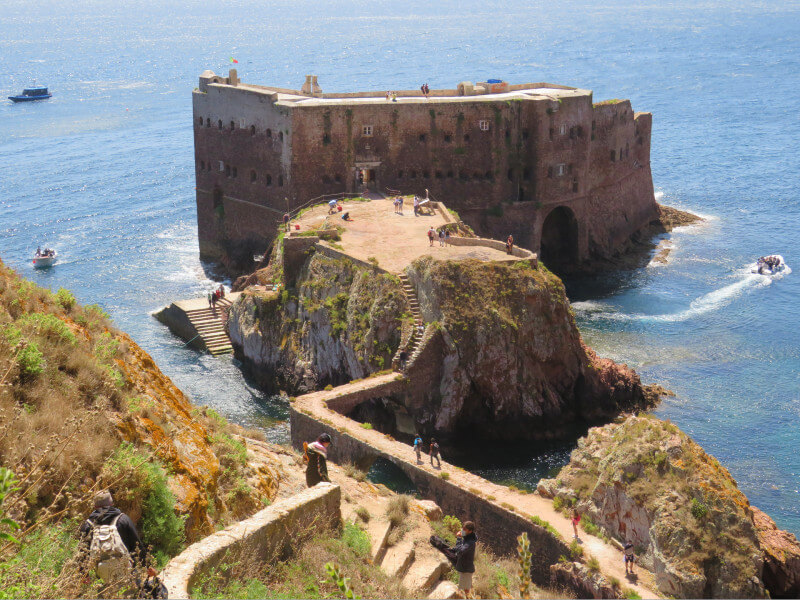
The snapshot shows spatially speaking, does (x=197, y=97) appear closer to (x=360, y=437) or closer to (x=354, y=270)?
(x=354, y=270)

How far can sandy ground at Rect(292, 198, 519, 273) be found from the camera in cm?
5059

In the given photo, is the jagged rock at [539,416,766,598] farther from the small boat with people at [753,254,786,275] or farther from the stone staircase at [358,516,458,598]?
the small boat with people at [753,254,786,275]

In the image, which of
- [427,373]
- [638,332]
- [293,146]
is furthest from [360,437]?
[293,146]

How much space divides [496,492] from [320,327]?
1935cm

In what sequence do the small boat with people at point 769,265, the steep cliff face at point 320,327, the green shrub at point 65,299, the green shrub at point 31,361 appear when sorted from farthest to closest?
the small boat with people at point 769,265
the steep cliff face at point 320,327
the green shrub at point 65,299
the green shrub at point 31,361

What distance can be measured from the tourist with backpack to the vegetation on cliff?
324 millimetres

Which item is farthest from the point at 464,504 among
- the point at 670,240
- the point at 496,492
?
the point at 670,240

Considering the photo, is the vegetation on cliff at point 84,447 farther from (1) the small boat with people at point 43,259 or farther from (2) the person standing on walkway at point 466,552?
(1) the small boat with people at point 43,259

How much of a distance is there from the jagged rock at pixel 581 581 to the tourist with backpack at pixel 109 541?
55.8 feet

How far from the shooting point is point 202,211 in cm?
7556

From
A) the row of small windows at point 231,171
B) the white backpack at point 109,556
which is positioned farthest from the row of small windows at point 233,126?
the white backpack at point 109,556

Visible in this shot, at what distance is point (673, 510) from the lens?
101 feet

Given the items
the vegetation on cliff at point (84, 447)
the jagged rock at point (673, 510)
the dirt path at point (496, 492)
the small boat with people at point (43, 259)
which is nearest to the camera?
the vegetation on cliff at point (84, 447)

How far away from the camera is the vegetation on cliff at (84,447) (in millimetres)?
14820
